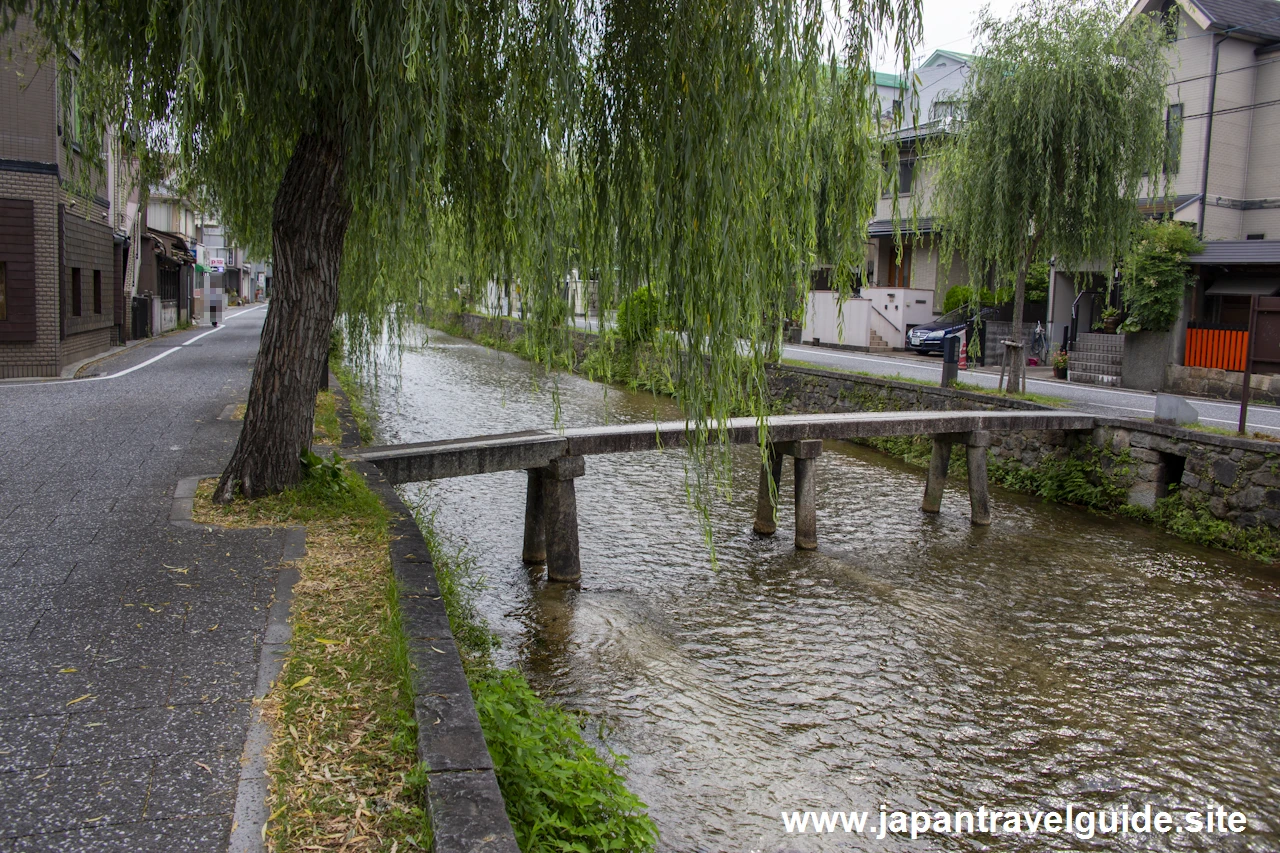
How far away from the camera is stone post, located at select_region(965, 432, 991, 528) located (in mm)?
12047

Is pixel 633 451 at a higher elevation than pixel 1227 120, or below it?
below

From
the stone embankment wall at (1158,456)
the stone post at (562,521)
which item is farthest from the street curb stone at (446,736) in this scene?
the stone embankment wall at (1158,456)

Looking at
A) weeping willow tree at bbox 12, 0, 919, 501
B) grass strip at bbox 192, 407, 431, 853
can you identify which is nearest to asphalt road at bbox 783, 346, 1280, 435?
weeping willow tree at bbox 12, 0, 919, 501

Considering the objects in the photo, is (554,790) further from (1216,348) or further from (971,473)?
(1216,348)

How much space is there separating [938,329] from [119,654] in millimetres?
25634

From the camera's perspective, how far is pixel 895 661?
7.38 metres

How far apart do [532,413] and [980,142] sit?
9065 mm

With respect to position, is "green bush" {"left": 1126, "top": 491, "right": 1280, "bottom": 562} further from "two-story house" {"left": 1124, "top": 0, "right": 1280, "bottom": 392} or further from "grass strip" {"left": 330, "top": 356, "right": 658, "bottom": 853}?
"two-story house" {"left": 1124, "top": 0, "right": 1280, "bottom": 392}

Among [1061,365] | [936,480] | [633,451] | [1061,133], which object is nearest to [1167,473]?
[936,480]

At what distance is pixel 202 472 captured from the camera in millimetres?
8055

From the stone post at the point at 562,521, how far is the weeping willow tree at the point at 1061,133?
30.1 feet

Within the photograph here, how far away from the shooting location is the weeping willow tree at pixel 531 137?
17.1 feet

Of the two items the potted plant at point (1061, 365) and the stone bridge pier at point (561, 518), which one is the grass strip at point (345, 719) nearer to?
the stone bridge pier at point (561, 518)

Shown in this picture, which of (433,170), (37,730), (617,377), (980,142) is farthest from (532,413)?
(37,730)
